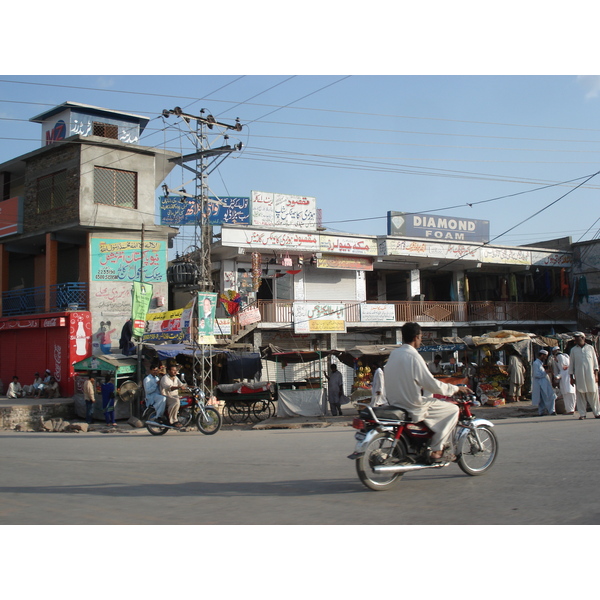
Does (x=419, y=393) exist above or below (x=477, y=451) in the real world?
above

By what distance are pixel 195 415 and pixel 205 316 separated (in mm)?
3538

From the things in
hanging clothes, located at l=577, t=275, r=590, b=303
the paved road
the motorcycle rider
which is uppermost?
hanging clothes, located at l=577, t=275, r=590, b=303

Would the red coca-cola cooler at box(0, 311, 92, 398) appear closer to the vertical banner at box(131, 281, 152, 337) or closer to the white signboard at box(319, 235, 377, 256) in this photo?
the vertical banner at box(131, 281, 152, 337)

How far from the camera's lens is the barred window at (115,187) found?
914 inches

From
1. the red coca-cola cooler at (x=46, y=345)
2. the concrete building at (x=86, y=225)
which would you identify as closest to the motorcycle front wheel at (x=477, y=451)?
the red coca-cola cooler at (x=46, y=345)

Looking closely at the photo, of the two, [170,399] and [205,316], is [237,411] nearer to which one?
[205,316]

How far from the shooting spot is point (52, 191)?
23922 millimetres

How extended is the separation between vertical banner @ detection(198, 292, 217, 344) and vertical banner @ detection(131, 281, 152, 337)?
156 inches

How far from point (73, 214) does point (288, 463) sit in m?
17.5

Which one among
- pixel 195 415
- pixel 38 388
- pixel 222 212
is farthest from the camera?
pixel 222 212

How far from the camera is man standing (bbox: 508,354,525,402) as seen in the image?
1988 centimetres

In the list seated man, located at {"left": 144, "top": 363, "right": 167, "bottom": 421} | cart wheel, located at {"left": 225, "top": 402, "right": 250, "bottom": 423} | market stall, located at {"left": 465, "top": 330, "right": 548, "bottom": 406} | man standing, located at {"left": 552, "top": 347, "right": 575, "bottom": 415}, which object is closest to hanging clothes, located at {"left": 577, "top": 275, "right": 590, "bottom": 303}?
market stall, located at {"left": 465, "top": 330, "right": 548, "bottom": 406}

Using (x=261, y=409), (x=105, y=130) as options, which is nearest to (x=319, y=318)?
(x=261, y=409)

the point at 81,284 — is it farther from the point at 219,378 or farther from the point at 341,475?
the point at 341,475
